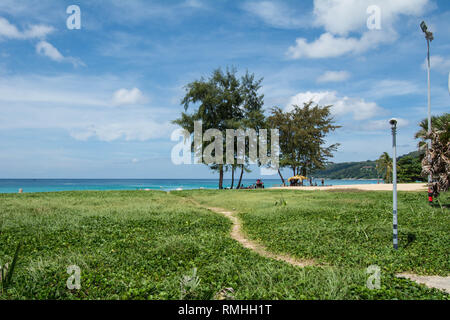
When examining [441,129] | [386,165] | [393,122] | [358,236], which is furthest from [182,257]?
[386,165]

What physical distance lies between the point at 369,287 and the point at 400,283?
0.94m

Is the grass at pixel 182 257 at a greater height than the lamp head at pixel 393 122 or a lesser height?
lesser

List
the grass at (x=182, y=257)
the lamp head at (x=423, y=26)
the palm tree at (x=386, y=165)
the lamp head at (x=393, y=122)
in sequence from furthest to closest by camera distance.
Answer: the palm tree at (x=386, y=165)
the lamp head at (x=423, y=26)
the lamp head at (x=393, y=122)
the grass at (x=182, y=257)

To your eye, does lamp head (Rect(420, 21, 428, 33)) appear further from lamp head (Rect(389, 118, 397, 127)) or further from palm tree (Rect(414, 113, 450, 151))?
lamp head (Rect(389, 118, 397, 127))

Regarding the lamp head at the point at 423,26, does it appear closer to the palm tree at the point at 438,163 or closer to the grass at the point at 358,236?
the palm tree at the point at 438,163

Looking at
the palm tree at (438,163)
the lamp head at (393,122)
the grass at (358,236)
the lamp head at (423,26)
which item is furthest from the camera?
the lamp head at (423,26)

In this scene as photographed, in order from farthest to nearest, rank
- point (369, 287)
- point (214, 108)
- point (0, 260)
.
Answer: point (214, 108)
point (0, 260)
point (369, 287)

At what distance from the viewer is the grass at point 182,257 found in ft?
19.7

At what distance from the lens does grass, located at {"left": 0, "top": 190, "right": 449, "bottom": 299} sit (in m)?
5.99

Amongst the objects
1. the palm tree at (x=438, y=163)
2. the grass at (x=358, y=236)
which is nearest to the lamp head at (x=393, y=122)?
the grass at (x=358, y=236)

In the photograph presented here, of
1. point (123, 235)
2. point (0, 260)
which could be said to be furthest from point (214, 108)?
point (0, 260)

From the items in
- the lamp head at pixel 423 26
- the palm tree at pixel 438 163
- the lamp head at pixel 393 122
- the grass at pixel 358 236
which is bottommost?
the grass at pixel 358 236
